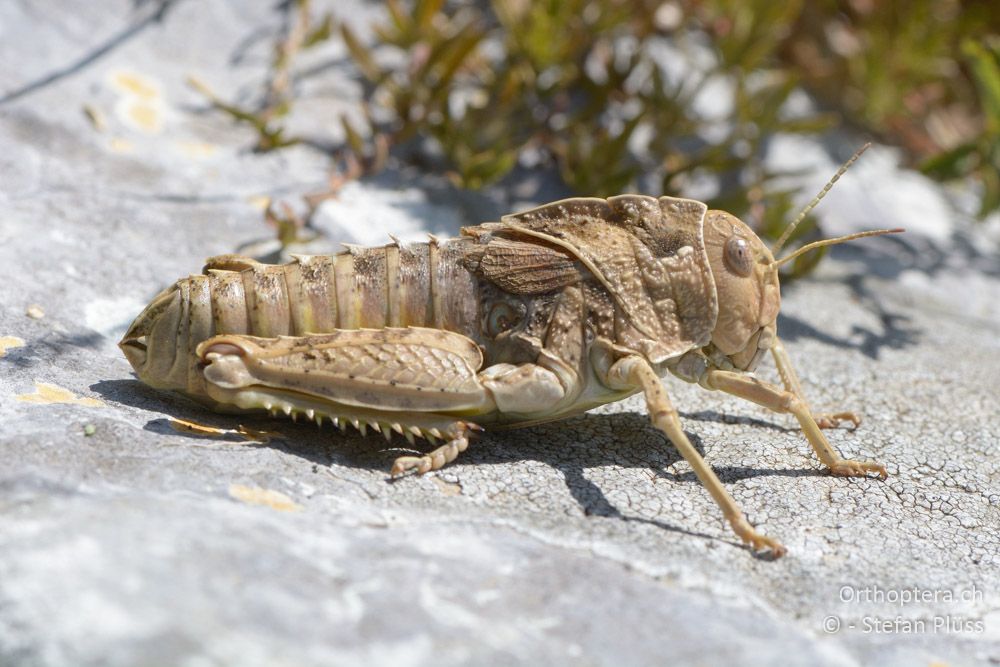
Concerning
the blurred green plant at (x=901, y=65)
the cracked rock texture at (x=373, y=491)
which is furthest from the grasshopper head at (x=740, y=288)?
the blurred green plant at (x=901, y=65)

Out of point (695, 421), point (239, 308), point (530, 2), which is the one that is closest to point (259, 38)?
point (530, 2)

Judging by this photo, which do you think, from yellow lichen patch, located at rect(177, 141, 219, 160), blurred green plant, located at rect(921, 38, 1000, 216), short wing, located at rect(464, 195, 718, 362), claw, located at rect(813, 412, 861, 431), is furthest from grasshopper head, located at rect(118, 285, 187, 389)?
blurred green plant, located at rect(921, 38, 1000, 216)

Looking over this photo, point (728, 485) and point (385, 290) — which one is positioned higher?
point (385, 290)

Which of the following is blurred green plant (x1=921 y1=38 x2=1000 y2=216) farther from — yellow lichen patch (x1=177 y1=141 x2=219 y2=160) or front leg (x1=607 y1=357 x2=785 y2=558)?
yellow lichen patch (x1=177 y1=141 x2=219 y2=160)

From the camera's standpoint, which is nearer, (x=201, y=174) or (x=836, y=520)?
(x=836, y=520)

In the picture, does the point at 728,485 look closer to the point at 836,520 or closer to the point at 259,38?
the point at 836,520

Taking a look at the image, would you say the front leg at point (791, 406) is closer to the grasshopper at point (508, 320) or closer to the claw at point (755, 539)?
the grasshopper at point (508, 320)

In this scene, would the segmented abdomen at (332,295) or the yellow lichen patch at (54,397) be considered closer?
the yellow lichen patch at (54,397)
